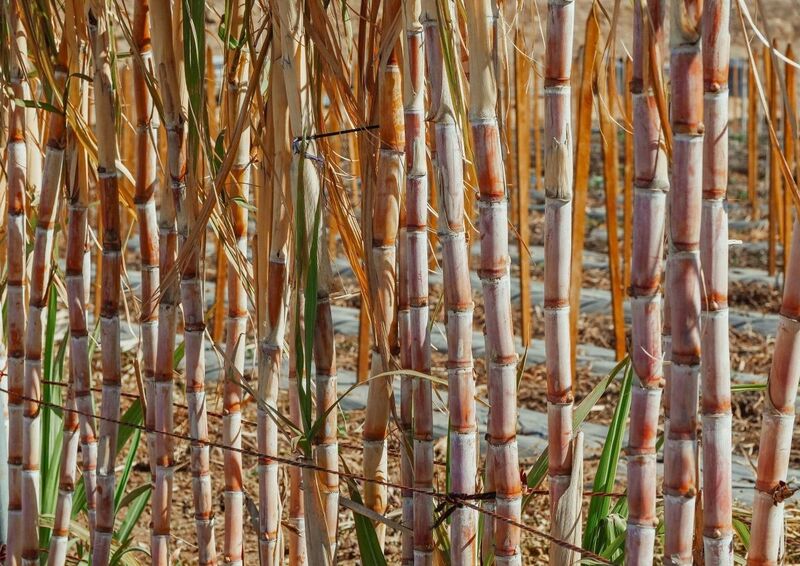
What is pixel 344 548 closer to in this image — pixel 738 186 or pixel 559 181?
pixel 559 181

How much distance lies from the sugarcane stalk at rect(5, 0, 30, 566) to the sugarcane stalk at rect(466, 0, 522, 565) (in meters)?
0.69

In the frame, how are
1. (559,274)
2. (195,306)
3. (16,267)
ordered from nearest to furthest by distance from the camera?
1. (559,274)
2. (195,306)
3. (16,267)

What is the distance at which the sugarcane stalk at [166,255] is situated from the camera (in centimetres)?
108

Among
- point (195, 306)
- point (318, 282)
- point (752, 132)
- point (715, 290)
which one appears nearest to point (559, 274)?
point (715, 290)

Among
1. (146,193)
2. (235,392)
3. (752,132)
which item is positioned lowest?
(235,392)

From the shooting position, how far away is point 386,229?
1.05 meters

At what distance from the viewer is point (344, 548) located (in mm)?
1938

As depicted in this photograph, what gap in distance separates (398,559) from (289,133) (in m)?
1.11

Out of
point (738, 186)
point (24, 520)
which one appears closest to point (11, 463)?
point (24, 520)

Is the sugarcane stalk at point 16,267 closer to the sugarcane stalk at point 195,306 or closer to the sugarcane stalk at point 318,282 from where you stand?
the sugarcane stalk at point 195,306

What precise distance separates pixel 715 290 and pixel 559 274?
16cm

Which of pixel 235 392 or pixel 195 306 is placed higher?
pixel 195 306

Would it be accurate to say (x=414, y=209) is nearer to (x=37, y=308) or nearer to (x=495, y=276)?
(x=495, y=276)

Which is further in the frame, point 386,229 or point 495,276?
point 386,229
